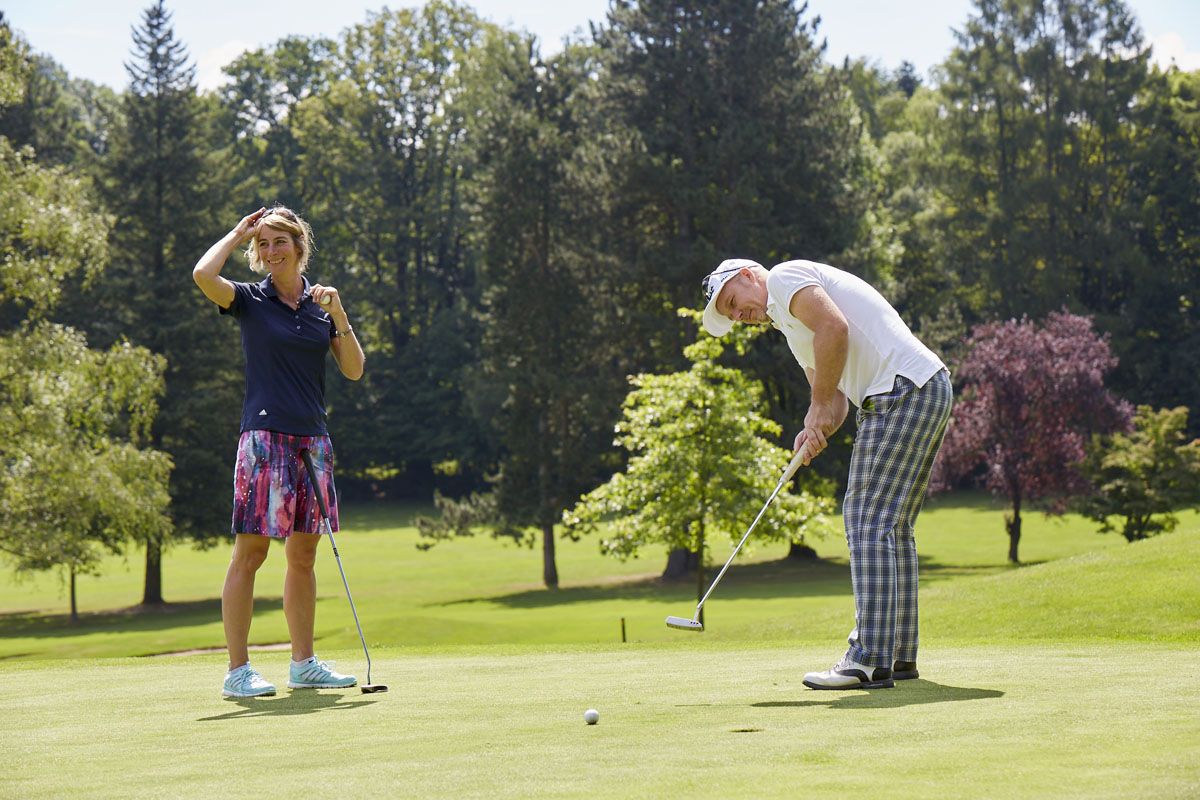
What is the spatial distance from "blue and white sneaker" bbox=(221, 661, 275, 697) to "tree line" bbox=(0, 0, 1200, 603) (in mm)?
19250

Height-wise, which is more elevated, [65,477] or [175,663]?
[65,477]

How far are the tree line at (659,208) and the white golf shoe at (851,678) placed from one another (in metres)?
20.8

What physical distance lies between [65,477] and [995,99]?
140ft

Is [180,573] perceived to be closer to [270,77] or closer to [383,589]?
[383,589]

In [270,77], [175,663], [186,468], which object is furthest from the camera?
[270,77]

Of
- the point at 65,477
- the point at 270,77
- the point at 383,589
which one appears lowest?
the point at 383,589

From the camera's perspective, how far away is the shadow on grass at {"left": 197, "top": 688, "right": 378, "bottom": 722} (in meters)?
5.88

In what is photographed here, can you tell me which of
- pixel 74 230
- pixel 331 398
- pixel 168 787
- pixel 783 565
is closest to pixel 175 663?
pixel 168 787

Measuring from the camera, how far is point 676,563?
38.8m

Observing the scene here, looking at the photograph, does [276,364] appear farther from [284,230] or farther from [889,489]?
[889,489]

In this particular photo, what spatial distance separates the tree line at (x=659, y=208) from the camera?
37.3 metres

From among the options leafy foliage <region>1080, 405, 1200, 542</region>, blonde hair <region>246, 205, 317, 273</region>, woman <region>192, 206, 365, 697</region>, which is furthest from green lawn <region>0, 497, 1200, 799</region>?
leafy foliage <region>1080, 405, 1200, 542</region>

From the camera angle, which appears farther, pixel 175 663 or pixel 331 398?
pixel 331 398

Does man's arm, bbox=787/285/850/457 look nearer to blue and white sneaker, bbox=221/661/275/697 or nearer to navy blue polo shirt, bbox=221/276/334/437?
navy blue polo shirt, bbox=221/276/334/437
